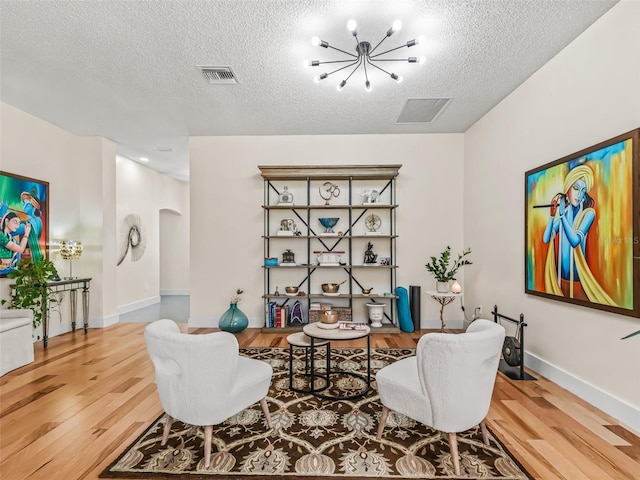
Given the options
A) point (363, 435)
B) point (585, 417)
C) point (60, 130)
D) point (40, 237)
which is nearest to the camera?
point (363, 435)

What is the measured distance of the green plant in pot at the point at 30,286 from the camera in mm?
3838

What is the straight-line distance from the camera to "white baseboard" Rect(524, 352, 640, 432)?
222 centimetres

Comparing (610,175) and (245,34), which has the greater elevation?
(245,34)

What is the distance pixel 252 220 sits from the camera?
5121 mm

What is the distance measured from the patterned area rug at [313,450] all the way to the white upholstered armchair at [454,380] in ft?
0.74

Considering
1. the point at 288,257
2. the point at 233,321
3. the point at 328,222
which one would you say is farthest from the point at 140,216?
the point at 328,222

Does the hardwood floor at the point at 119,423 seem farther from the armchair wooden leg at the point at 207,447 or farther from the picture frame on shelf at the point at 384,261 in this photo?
the picture frame on shelf at the point at 384,261

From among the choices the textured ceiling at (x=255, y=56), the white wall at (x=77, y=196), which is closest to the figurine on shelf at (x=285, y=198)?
the textured ceiling at (x=255, y=56)

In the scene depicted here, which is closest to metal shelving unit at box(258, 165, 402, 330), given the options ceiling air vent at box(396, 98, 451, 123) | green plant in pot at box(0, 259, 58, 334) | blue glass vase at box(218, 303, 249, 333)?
blue glass vase at box(218, 303, 249, 333)

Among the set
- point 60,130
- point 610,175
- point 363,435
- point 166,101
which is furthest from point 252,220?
point 610,175

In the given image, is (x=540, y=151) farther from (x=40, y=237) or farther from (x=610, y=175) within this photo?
(x=40, y=237)

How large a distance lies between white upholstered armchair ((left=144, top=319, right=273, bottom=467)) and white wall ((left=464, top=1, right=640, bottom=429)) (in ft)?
8.57

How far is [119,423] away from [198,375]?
1063 millimetres

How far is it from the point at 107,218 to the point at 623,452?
20.9ft
